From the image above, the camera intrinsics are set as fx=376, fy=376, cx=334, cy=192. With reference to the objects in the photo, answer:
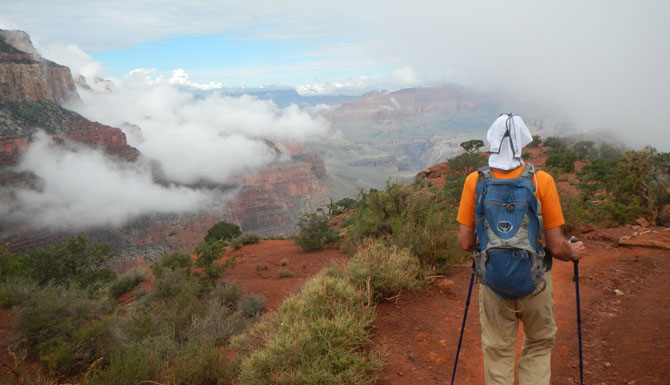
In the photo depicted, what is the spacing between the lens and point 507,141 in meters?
3.05

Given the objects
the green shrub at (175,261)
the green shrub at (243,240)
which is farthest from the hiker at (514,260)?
the green shrub at (243,240)

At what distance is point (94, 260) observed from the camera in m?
15.5

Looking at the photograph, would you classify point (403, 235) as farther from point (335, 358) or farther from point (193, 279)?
point (193, 279)

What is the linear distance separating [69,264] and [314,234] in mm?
9623

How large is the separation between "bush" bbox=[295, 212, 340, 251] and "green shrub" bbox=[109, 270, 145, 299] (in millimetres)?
6476

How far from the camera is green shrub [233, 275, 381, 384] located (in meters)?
3.96

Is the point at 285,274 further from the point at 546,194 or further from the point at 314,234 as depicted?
the point at 546,194

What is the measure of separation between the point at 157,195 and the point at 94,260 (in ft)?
284

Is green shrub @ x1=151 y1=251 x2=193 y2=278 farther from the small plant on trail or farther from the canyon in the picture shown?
the canyon

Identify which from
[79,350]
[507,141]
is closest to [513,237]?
[507,141]

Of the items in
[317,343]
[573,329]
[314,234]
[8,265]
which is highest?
[317,343]

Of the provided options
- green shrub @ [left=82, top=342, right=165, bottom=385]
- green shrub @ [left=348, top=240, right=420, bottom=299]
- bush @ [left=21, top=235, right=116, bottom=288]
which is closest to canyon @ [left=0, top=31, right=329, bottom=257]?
bush @ [left=21, top=235, right=116, bottom=288]

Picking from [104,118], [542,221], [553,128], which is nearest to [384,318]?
[542,221]

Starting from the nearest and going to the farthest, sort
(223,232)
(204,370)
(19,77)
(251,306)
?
(204,370) < (251,306) < (223,232) < (19,77)
